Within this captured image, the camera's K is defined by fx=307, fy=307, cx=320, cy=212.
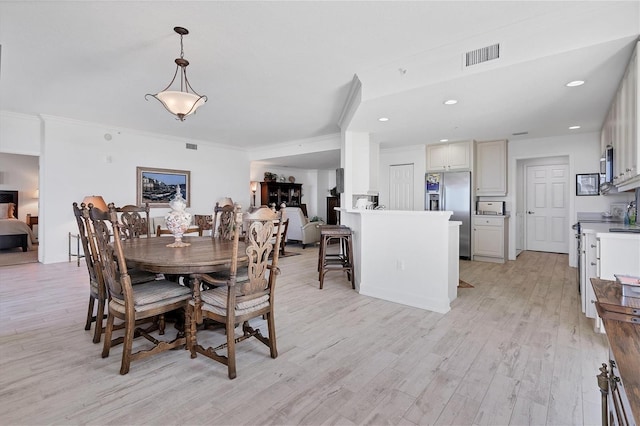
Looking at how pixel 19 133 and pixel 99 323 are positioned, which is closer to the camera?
pixel 99 323

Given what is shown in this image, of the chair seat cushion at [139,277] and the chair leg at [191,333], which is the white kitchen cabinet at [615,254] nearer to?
the chair leg at [191,333]

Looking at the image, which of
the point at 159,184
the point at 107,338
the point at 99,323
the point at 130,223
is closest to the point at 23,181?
the point at 159,184

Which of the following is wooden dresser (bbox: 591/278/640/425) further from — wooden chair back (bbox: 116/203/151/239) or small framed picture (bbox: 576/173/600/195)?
small framed picture (bbox: 576/173/600/195)

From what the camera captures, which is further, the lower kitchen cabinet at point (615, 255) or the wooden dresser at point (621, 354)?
the lower kitchen cabinet at point (615, 255)

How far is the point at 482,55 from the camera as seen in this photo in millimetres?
2711

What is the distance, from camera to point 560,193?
21.8 feet

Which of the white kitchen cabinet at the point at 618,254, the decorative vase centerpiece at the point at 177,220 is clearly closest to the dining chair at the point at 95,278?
the decorative vase centerpiece at the point at 177,220

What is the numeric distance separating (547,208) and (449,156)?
2.74 meters

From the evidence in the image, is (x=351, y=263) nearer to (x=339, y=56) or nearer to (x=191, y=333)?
(x=191, y=333)

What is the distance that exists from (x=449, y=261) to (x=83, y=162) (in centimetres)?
655

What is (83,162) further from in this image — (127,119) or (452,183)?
(452,183)

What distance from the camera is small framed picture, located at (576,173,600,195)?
208 inches

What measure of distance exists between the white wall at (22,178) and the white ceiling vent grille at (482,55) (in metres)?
9.84

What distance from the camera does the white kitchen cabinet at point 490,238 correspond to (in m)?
5.73
